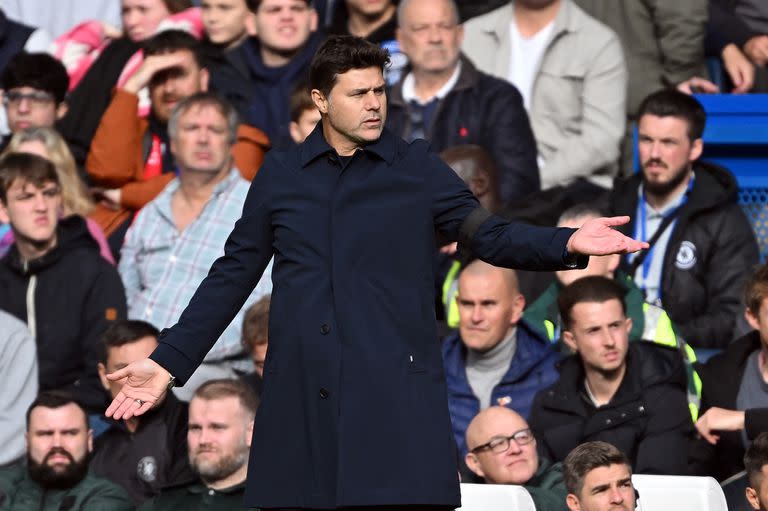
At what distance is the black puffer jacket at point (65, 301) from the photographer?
843 cm

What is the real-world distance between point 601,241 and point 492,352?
11.0 ft

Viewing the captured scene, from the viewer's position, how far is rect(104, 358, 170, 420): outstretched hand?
464 centimetres

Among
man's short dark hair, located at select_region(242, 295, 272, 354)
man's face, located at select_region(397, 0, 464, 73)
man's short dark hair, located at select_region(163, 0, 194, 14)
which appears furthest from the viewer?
man's short dark hair, located at select_region(163, 0, 194, 14)

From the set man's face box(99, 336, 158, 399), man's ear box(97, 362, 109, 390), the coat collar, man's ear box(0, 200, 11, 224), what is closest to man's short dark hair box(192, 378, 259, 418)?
man's face box(99, 336, 158, 399)

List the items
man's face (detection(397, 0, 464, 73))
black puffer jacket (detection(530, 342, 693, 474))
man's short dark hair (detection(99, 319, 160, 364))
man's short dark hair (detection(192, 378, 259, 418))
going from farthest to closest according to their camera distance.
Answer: man's face (detection(397, 0, 464, 73)), man's short dark hair (detection(99, 319, 160, 364)), man's short dark hair (detection(192, 378, 259, 418)), black puffer jacket (detection(530, 342, 693, 474))

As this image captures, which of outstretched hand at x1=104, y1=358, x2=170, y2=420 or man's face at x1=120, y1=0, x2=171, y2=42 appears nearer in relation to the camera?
outstretched hand at x1=104, y1=358, x2=170, y2=420

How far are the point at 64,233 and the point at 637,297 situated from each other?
2.95 meters

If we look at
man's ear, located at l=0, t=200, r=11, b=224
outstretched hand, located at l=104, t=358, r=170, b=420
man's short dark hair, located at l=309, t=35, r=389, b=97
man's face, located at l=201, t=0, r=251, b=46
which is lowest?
outstretched hand, located at l=104, t=358, r=170, b=420

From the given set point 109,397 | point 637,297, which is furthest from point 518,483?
point 109,397

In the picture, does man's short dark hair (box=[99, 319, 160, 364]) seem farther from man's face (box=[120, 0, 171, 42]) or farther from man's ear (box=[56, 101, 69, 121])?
man's face (box=[120, 0, 171, 42])

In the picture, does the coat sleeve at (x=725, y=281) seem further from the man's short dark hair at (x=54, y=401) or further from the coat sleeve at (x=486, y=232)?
the coat sleeve at (x=486, y=232)

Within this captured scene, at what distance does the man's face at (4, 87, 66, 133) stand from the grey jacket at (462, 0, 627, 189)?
8.80 feet

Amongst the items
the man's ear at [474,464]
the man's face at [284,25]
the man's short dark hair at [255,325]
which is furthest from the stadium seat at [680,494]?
the man's face at [284,25]

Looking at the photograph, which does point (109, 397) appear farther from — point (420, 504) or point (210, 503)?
point (420, 504)
